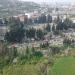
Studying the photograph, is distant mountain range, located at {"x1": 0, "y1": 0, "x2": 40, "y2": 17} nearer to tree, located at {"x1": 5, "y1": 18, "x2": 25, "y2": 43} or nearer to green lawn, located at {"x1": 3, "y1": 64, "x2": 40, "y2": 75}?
tree, located at {"x1": 5, "y1": 18, "x2": 25, "y2": 43}

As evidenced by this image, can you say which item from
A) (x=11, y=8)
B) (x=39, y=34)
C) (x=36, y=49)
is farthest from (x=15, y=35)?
(x=11, y=8)

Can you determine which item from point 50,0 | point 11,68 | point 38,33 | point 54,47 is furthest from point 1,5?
point 11,68

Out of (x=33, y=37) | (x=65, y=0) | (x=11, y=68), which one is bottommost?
(x=65, y=0)

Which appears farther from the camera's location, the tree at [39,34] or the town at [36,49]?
the tree at [39,34]

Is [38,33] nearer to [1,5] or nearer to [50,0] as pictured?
[1,5]

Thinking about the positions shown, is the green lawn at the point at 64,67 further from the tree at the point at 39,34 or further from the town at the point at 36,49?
the tree at the point at 39,34

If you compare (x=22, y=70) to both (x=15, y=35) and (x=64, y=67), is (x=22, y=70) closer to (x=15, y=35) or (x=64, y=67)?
(x=64, y=67)

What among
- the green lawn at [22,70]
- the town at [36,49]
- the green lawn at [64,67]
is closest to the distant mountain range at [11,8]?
the town at [36,49]

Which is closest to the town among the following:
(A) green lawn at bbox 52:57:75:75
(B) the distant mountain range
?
(A) green lawn at bbox 52:57:75:75
